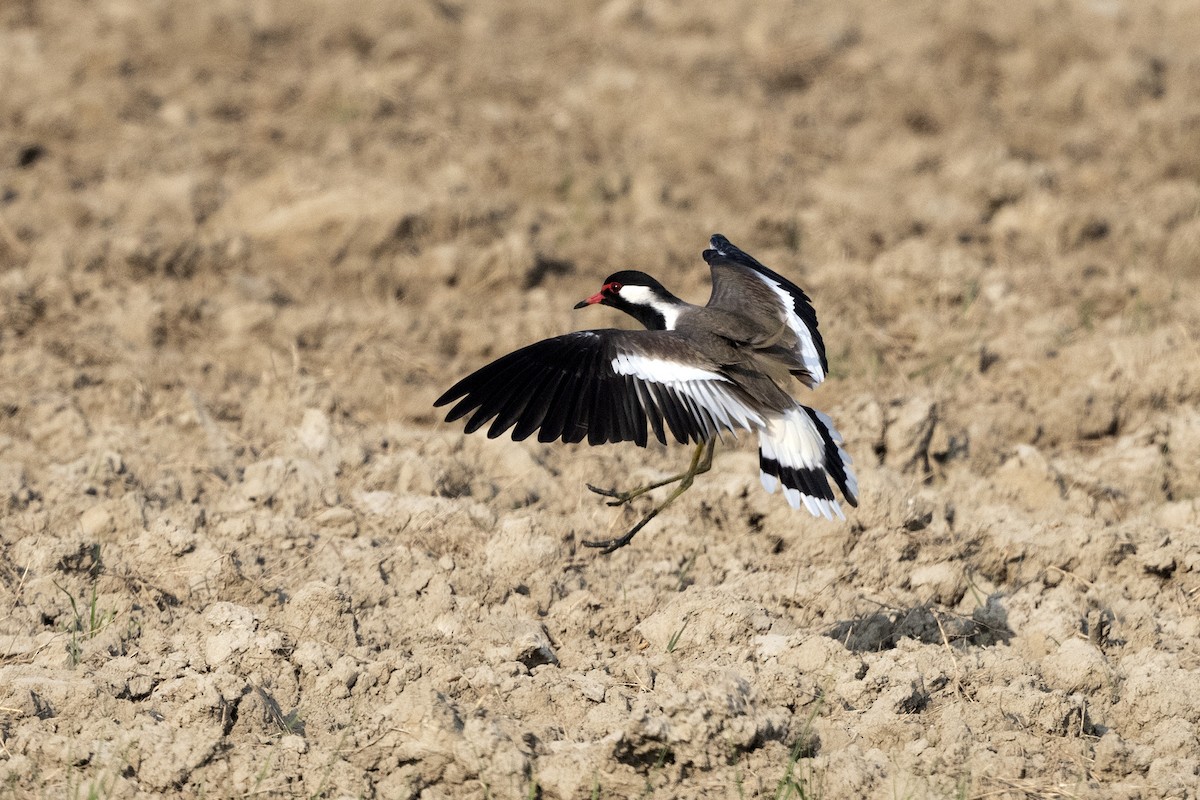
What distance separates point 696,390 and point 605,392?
1.09 feet

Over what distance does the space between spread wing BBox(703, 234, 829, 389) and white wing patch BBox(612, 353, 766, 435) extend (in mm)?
406

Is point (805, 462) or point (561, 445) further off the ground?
point (805, 462)

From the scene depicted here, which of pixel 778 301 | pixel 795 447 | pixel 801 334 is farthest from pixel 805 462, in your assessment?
pixel 778 301

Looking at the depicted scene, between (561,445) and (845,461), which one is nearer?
(845,461)

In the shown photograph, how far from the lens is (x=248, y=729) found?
154 inches

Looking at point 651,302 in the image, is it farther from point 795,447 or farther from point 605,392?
point 795,447

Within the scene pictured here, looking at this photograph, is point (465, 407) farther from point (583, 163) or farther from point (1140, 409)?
point (583, 163)

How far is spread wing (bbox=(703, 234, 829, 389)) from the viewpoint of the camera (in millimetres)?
5320

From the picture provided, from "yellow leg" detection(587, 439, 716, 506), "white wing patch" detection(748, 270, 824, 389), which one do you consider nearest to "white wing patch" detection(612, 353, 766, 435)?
"yellow leg" detection(587, 439, 716, 506)

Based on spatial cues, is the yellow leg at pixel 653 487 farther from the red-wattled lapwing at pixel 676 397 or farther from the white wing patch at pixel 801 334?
the white wing patch at pixel 801 334

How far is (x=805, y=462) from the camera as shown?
188 inches

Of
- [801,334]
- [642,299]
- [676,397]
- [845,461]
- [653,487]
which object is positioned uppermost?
[642,299]

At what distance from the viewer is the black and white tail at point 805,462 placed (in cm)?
465

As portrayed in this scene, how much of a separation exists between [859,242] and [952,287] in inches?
29.3
